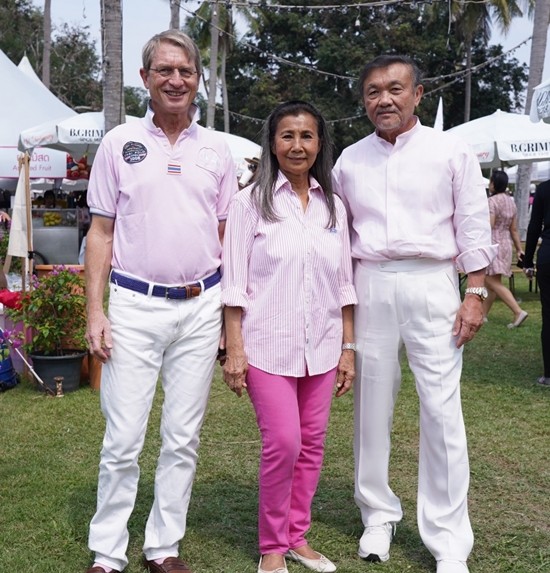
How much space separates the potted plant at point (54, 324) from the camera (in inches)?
263

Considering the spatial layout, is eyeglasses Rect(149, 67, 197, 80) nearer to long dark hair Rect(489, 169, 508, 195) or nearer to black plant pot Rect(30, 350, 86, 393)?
black plant pot Rect(30, 350, 86, 393)

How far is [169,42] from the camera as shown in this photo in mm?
3207

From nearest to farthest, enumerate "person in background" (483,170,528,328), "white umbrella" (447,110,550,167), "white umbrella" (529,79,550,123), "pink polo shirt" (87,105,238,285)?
"pink polo shirt" (87,105,238,285) → "white umbrella" (529,79,550,123) → "person in background" (483,170,528,328) → "white umbrella" (447,110,550,167)

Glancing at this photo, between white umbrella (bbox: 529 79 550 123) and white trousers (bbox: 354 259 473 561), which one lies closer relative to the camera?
white trousers (bbox: 354 259 473 561)

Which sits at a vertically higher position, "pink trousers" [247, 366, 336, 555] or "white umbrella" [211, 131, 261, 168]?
"white umbrella" [211, 131, 261, 168]

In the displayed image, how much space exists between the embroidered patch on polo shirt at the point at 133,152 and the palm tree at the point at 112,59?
6.31 meters

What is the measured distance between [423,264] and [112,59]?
6798mm

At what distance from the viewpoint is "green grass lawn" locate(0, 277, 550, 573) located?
3672 mm

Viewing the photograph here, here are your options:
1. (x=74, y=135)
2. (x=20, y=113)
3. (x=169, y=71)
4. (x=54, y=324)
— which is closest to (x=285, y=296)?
(x=169, y=71)

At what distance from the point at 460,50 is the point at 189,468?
37.7 metres

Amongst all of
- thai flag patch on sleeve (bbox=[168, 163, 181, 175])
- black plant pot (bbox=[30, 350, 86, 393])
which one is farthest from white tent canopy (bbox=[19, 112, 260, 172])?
thai flag patch on sleeve (bbox=[168, 163, 181, 175])

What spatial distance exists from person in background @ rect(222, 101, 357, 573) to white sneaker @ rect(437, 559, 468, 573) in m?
0.65

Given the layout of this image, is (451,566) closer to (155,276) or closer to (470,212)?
(470,212)

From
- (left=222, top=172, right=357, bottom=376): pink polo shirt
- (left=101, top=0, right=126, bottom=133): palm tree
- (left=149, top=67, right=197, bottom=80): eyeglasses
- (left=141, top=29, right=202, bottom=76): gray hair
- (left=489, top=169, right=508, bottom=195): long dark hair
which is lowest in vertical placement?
(left=222, top=172, right=357, bottom=376): pink polo shirt
